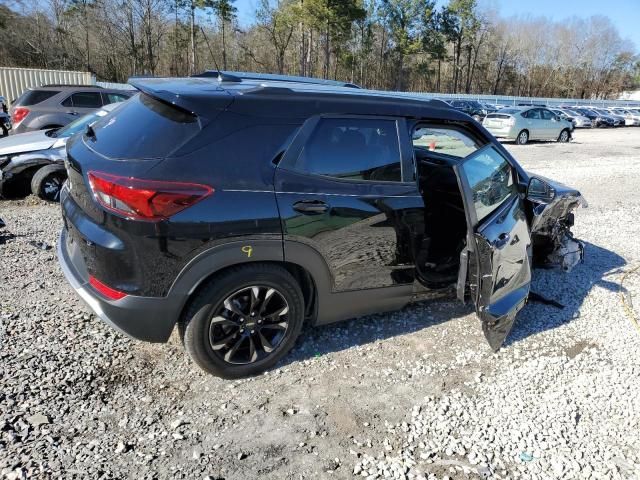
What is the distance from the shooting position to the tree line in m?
48.0

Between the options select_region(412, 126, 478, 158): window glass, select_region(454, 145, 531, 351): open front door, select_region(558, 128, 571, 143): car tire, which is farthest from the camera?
select_region(558, 128, 571, 143): car tire

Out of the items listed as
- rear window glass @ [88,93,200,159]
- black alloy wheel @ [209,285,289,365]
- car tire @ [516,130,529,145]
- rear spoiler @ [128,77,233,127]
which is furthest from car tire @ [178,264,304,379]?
car tire @ [516,130,529,145]

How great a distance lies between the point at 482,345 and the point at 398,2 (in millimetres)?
62647

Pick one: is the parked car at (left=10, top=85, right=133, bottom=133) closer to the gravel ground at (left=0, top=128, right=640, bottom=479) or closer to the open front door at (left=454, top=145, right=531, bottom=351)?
the gravel ground at (left=0, top=128, right=640, bottom=479)

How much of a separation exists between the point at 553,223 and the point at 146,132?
13.0 ft

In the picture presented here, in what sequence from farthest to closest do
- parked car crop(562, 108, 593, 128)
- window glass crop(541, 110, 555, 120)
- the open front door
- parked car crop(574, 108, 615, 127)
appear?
1. parked car crop(574, 108, 615, 127)
2. parked car crop(562, 108, 593, 128)
3. window glass crop(541, 110, 555, 120)
4. the open front door

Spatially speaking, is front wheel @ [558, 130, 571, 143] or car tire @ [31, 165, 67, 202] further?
front wheel @ [558, 130, 571, 143]

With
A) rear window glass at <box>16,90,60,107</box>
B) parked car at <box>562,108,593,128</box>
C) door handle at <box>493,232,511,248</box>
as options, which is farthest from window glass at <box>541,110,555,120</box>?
door handle at <box>493,232,511,248</box>

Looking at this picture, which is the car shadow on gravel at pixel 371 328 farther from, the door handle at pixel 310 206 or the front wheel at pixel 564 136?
the front wheel at pixel 564 136

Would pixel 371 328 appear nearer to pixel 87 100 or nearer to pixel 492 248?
pixel 492 248

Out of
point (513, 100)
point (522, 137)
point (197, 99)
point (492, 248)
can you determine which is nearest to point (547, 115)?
point (522, 137)

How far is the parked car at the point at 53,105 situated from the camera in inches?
460

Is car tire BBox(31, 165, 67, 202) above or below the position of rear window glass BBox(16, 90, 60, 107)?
below

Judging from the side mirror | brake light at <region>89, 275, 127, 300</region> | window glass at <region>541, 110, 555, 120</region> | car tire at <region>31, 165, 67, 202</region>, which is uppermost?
the side mirror
